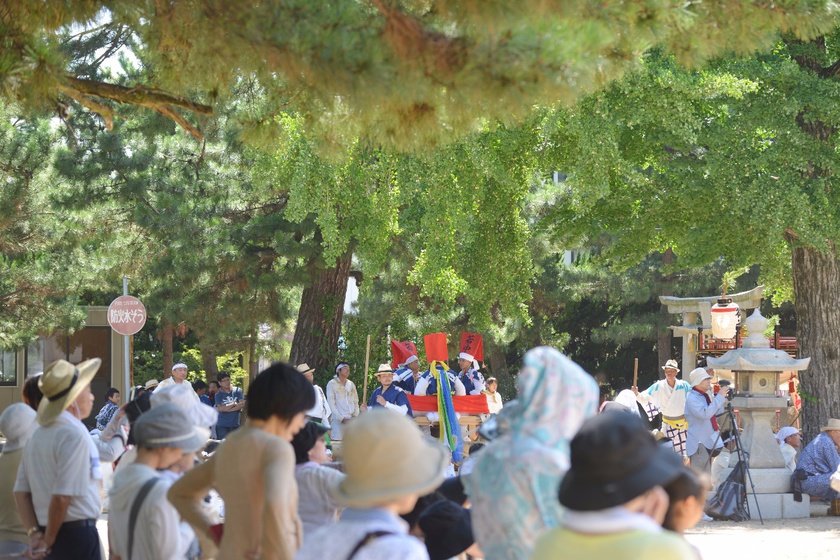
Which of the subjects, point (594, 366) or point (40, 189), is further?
point (594, 366)

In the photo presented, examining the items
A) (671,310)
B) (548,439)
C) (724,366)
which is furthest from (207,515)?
(671,310)

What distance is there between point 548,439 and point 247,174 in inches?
677

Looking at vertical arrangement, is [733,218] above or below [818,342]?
above

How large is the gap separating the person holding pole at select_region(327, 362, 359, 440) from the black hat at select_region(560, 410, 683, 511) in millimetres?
13897

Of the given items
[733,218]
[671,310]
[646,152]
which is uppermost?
[646,152]

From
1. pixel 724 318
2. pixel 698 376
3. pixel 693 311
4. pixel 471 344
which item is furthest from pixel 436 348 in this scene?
pixel 693 311

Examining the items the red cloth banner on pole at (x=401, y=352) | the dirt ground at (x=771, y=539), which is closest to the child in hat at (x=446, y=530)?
the dirt ground at (x=771, y=539)

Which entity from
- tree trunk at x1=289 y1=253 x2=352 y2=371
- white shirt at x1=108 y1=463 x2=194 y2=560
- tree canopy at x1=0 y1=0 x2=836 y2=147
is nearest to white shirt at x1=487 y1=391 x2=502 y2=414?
tree trunk at x1=289 y1=253 x2=352 y2=371

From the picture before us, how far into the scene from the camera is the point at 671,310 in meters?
24.6

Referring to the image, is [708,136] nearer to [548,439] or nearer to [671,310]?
[671,310]

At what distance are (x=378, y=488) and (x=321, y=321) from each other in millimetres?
17061

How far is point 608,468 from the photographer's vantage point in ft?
8.55

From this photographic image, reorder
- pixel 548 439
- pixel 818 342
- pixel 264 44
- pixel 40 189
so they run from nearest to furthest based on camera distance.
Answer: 1. pixel 548 439
2. pixel 264 44
3. pixel 818 342
4. pixel 40 189

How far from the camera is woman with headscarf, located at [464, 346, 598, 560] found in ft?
10.8
